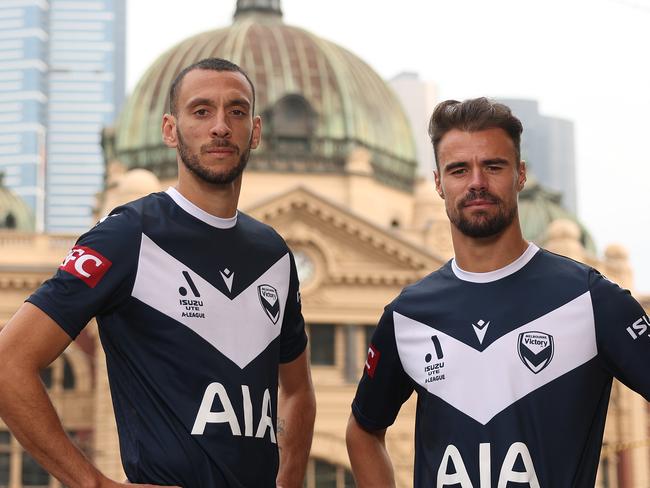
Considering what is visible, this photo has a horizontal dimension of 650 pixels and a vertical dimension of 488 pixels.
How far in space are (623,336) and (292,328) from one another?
1.36 metres

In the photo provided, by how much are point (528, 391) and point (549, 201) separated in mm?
54348

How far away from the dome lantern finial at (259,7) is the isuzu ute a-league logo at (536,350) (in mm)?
54607

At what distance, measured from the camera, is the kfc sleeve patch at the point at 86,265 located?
516 centimetres

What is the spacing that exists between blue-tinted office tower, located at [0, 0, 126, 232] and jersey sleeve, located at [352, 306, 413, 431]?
163 m

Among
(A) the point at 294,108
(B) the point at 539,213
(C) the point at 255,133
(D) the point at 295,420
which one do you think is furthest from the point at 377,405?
(B) the point at 539,213

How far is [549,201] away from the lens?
5903cm

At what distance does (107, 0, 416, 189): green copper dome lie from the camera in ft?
168

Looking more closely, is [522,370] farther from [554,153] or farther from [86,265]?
[554,153]

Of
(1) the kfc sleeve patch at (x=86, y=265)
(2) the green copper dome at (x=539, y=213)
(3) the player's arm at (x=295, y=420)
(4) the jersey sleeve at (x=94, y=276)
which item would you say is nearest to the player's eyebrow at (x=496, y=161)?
(3) the player's arm at (x=295, y=420)

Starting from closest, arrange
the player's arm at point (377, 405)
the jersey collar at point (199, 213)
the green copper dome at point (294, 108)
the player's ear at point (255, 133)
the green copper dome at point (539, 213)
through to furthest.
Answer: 1. the jersey collar at point (199, 213)
2. the player's ear at point (255, 133)
3. the player's arm at point (377, 405)
4. the green copper dome at point (294, 108)
5. the green copper dome at point (539, 213)

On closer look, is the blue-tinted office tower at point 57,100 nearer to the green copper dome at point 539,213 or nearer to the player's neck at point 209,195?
the green copper dome at point 539,213

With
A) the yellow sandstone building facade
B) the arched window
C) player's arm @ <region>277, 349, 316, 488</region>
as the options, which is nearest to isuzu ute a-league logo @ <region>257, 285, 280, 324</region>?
player's arm @ <region>277, 349, 316, 488</region>

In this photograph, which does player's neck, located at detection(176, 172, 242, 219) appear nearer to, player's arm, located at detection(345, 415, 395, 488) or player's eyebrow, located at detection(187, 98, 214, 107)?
player's eyebrow, located at detection(187, 98, 214, 107)

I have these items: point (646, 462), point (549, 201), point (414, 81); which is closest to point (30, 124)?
point (414, 81)
